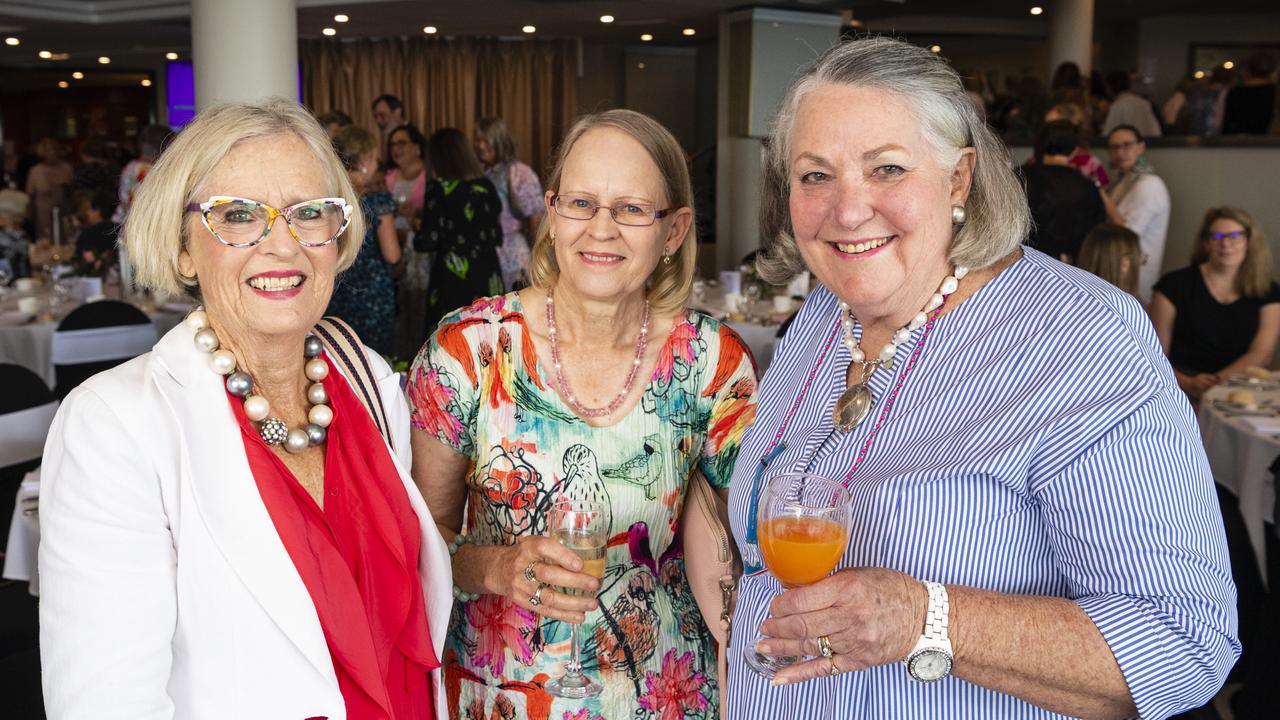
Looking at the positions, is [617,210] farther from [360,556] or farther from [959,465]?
[959,465]

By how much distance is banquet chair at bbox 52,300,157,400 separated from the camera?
4996 mm

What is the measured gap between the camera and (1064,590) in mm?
1328

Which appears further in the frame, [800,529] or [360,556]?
[360,556]

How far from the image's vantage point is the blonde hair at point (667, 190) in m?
1.99

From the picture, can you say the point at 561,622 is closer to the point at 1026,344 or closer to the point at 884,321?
the point at 884,321

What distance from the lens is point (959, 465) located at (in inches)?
52.8

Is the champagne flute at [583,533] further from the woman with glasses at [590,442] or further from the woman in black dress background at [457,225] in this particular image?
the woman in black dress background at [457,225]

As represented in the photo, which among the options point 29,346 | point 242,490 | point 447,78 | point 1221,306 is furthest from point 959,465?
point 447,78

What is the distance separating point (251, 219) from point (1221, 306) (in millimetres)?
5096

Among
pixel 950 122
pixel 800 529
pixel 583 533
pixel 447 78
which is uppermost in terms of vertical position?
pixel 447 78

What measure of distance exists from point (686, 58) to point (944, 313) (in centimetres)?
1511

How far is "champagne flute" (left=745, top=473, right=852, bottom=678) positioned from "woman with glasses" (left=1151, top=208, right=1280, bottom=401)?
4.41m

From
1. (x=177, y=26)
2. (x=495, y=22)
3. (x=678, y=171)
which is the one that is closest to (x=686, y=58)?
(x=495, y=22)

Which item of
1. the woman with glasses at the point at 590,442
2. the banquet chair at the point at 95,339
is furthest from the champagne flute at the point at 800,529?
the banquet chair at the point at 95,339
